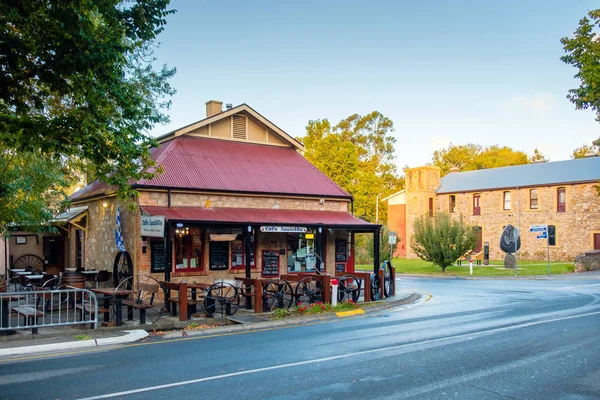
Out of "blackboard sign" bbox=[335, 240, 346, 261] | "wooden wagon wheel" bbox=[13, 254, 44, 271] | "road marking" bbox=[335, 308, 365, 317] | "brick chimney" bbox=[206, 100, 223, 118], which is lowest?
"road marking" bbox=[335, 308, 365, 317]

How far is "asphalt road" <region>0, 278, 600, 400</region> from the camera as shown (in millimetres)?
7281

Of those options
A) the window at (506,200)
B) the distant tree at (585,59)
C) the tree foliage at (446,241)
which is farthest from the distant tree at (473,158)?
the distant tree at (585,59)

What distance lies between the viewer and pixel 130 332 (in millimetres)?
12039

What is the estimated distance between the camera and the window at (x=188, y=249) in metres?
18.4

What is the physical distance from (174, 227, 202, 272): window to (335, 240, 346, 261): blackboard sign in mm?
6193

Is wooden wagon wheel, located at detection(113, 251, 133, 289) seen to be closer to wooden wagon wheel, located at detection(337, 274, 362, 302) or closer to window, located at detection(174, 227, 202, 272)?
window, located at detection(174, 227, 202, 272)

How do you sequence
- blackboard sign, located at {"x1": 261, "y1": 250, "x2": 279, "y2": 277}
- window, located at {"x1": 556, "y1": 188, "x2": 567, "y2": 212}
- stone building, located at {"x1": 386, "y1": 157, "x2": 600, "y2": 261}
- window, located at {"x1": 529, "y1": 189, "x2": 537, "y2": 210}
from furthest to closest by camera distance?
window, located at {"x1": 529, "y1": 189, "x2": 537, "y2": 210}
window, located at {"x1": 556, "y1": 188, "x2": 567, "y2": 212}
stone building, located at {"x1": 386, "y1": 157, "x2": 600, "y2": 261}
blackboard sign, located at {"x1": 261, "y1": 250, "x2": 279, "y2": 277}

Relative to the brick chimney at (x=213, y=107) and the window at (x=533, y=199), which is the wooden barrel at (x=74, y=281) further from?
the window at (x=533, y=199)

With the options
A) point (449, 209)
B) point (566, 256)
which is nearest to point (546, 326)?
point (566, 256)

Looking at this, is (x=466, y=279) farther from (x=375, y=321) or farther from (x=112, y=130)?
(x=112, y=130)

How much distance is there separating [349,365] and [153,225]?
8914mm

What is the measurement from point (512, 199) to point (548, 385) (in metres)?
43.4

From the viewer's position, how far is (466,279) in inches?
1225

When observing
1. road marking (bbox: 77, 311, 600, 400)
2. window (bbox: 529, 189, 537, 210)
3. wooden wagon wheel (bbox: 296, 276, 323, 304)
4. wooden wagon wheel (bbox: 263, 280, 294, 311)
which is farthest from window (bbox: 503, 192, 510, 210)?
road marking (bbox: 77, 311, 600, 400)
